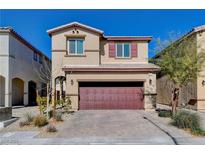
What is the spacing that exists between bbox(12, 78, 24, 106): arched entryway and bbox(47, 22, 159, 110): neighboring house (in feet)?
17.8

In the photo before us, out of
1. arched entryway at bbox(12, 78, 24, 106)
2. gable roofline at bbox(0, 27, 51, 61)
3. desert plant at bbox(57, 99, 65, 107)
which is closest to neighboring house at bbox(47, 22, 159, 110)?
desert plant at bbox(57, 99, 65, 107)

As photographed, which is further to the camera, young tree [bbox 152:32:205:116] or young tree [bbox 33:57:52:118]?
young tree [bbox 33:57:52:118]

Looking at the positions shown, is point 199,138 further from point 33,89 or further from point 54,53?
point 33,89

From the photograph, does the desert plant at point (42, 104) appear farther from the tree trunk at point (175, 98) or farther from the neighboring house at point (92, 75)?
the tree trunk at point (175, 98)

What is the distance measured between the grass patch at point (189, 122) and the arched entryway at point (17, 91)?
16.9m

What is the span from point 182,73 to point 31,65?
17.1 meters

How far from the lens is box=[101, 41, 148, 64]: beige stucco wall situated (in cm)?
2089

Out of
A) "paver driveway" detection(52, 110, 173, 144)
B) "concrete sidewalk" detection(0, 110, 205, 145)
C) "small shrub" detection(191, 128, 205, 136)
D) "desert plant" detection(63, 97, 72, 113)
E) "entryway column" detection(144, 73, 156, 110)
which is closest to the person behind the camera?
"concrete sidewalk" detection(0, 110, 205, 145)

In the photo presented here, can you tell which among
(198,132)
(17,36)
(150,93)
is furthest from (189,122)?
(17,36)

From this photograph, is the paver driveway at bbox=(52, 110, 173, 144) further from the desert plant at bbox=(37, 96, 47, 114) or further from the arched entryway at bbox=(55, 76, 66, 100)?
the arched entryway at bbox=(55, 76, 66, 100)

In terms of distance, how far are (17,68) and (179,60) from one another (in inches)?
571

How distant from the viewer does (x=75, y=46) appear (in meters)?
20.1

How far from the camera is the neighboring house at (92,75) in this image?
18.1 meters
